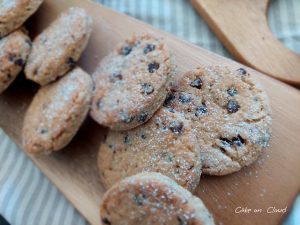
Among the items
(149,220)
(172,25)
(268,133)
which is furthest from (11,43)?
(268,133)

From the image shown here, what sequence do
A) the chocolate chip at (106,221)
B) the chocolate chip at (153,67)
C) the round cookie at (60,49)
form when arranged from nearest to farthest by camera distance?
the chocolate chip at (106,221)
the chocolate chip at (153,67)
the round cookie at (60,49)

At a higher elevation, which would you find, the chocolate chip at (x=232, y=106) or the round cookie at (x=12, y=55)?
the round cookie at (x=12, y=55)

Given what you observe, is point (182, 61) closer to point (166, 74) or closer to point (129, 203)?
point (166, 74)

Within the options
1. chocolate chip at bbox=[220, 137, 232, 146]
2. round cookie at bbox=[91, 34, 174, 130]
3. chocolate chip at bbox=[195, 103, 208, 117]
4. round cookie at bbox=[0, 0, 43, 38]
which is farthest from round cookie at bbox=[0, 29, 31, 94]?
chocolate chip at bbox=[220, 137, 232, 146]

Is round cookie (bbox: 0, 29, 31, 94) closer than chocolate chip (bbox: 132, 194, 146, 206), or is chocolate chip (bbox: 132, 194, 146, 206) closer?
chocolate chip (bbox: 132, 194, 146, 206)

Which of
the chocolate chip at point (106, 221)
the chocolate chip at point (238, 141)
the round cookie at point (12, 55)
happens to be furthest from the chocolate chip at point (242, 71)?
the round cookie at point (12, 55)

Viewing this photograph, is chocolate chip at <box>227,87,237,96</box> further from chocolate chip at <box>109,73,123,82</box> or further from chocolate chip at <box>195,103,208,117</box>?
chocolate chip at <box>109,73,123,82</box>

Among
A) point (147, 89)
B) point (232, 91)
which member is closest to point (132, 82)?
point (147, 89)

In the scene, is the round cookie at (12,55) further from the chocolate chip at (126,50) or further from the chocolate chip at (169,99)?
the chocolate chip at (169,99)
